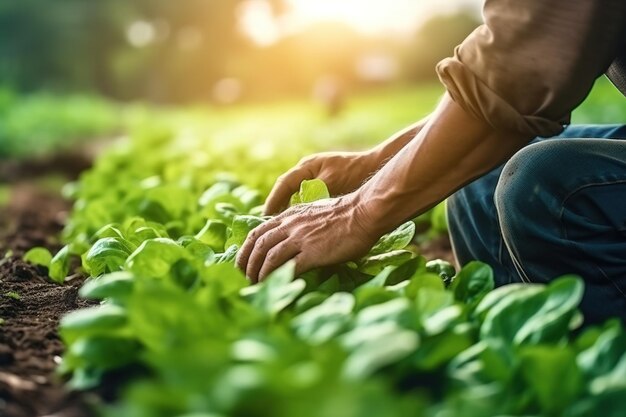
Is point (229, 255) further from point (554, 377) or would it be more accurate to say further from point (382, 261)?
point (554, 377)

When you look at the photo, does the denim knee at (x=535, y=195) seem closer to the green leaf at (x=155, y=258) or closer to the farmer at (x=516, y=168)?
the farmer at (x=516, y=168)

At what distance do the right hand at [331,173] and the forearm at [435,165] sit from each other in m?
0.54

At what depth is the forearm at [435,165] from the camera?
196cm

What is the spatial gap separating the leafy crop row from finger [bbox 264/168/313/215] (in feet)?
1.24

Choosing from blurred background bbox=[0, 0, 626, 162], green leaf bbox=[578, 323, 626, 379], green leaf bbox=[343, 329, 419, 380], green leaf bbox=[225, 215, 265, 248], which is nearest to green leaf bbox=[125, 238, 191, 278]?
green leaf bbox=[225, 215, 265, 248]

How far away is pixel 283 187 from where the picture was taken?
8.61 feet

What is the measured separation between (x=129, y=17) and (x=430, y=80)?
11745mm

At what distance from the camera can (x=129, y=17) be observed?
3394 centimetres

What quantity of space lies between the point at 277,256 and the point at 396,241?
441 mm

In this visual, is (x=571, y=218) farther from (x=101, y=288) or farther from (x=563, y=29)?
(x=101, y=288)

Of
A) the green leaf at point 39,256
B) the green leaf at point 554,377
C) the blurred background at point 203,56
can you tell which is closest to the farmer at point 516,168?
the green leaf at point 554,377

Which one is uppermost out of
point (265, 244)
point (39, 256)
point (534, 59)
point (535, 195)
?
point (39, 256)

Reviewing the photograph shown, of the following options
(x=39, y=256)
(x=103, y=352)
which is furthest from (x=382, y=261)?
(x=39, y=256)

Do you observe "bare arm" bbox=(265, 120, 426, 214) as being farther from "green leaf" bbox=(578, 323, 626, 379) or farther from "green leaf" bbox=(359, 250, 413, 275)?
"green leaf" bbox=(578, 323, 626, 379)
